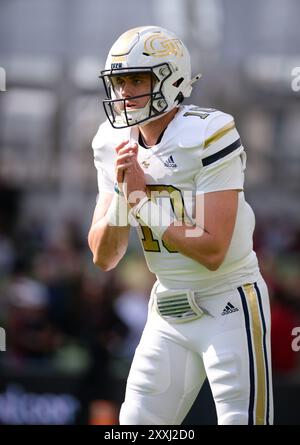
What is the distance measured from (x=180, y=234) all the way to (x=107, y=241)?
354 millimetres

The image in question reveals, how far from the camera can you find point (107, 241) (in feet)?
12.1

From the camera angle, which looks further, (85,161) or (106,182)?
(85,161)

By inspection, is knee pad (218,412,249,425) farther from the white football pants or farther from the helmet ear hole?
the helmet ear hole

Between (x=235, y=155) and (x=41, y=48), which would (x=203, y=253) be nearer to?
(x=235, y=155)

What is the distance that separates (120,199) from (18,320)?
4232 mm

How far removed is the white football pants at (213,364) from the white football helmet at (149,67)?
0.73m

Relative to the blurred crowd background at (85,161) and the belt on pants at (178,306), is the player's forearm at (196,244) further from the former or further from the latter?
the blurred crowd background at (85,161)

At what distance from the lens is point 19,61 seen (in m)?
12.7

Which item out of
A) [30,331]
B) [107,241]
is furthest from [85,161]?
[107,241]

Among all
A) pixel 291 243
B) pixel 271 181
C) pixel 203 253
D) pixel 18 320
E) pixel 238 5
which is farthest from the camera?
pixel 271 181

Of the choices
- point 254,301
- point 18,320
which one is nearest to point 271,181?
point 18,320

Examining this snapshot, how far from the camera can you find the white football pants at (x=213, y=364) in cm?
347

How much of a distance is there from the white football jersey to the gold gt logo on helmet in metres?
0.23

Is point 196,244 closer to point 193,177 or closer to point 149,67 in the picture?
point 193,177
